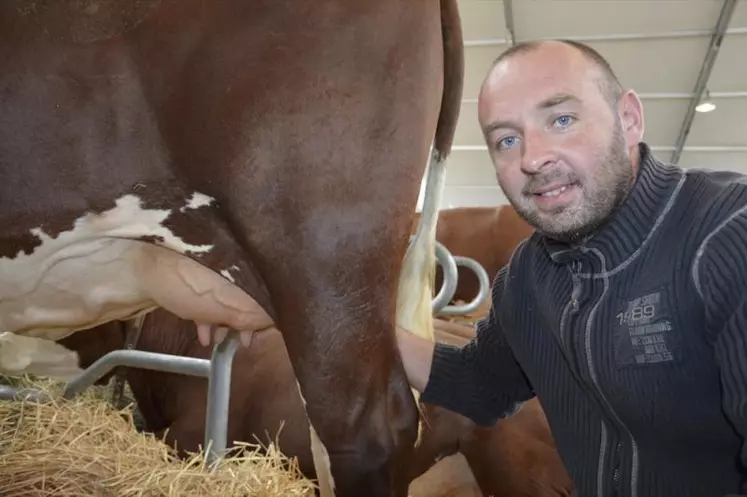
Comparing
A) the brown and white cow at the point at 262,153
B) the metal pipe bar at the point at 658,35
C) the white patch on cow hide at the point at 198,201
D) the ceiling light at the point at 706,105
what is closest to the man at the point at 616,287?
the brown and white cow at the point at 262,153

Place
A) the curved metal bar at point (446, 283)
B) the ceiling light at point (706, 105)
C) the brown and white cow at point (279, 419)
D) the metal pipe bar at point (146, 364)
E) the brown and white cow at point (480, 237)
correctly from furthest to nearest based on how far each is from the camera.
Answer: the ceiling light at point (706, 105)
the brown and white cow at point (480, 237)
the curved metal bar at point (446, 283)
the brown and white cow at point (279, 419)
the metal pipe bar at point (146, 364)

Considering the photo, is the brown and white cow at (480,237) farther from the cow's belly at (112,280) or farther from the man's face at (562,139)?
the man's face at (562,139)

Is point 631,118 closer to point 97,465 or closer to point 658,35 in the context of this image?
point 97,465

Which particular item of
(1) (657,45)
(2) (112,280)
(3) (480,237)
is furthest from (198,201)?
(1) (657,45)

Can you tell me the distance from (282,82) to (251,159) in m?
0.16

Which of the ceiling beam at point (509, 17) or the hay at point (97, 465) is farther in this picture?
the ceiling beam at point (509, 17)

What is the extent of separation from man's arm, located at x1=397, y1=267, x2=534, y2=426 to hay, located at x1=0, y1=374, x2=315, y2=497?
474 mm

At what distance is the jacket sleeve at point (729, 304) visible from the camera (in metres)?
1.19

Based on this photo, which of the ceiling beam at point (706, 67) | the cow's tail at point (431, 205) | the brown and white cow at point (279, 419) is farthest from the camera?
the ceiling beam at point (706, 67)

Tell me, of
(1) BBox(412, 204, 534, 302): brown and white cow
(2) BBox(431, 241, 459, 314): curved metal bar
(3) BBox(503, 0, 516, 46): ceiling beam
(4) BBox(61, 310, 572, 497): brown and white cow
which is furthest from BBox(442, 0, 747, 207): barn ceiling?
(4) BBox(61, 310, 572, 497): brown and white cow

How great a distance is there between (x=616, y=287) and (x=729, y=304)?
0.77 feet

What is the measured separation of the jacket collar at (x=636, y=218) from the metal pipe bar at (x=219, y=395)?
922 millimetres

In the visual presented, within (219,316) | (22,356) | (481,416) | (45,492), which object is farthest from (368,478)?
(22,356)

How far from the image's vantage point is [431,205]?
2.03m
